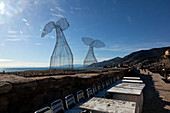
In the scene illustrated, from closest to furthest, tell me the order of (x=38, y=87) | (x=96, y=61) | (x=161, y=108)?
(x=38, y=87) → (x=161, y=108) → (x=96, y=61)

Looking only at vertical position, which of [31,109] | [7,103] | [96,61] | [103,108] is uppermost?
[96,61]

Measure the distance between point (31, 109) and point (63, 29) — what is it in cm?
749

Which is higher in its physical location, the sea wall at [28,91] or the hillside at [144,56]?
the hillside at [144,56]

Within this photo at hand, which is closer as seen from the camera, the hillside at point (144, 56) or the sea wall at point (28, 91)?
the sea wall at point (28, 91)

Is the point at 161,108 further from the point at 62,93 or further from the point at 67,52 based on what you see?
the point at 67,52

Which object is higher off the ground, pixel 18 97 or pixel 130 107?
pixel 18 97

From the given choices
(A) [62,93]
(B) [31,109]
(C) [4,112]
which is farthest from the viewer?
(A) [62,93]

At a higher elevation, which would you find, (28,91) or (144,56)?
(144,56)

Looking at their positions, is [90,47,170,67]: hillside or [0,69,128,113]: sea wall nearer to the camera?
[0,69,128,113]: sea wall

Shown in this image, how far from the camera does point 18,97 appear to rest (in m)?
2.30

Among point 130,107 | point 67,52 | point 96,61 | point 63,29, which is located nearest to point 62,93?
point 130,107

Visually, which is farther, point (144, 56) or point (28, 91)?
point (144, 56)

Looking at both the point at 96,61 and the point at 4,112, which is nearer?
the point at 4,112

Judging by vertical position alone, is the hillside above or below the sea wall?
above
